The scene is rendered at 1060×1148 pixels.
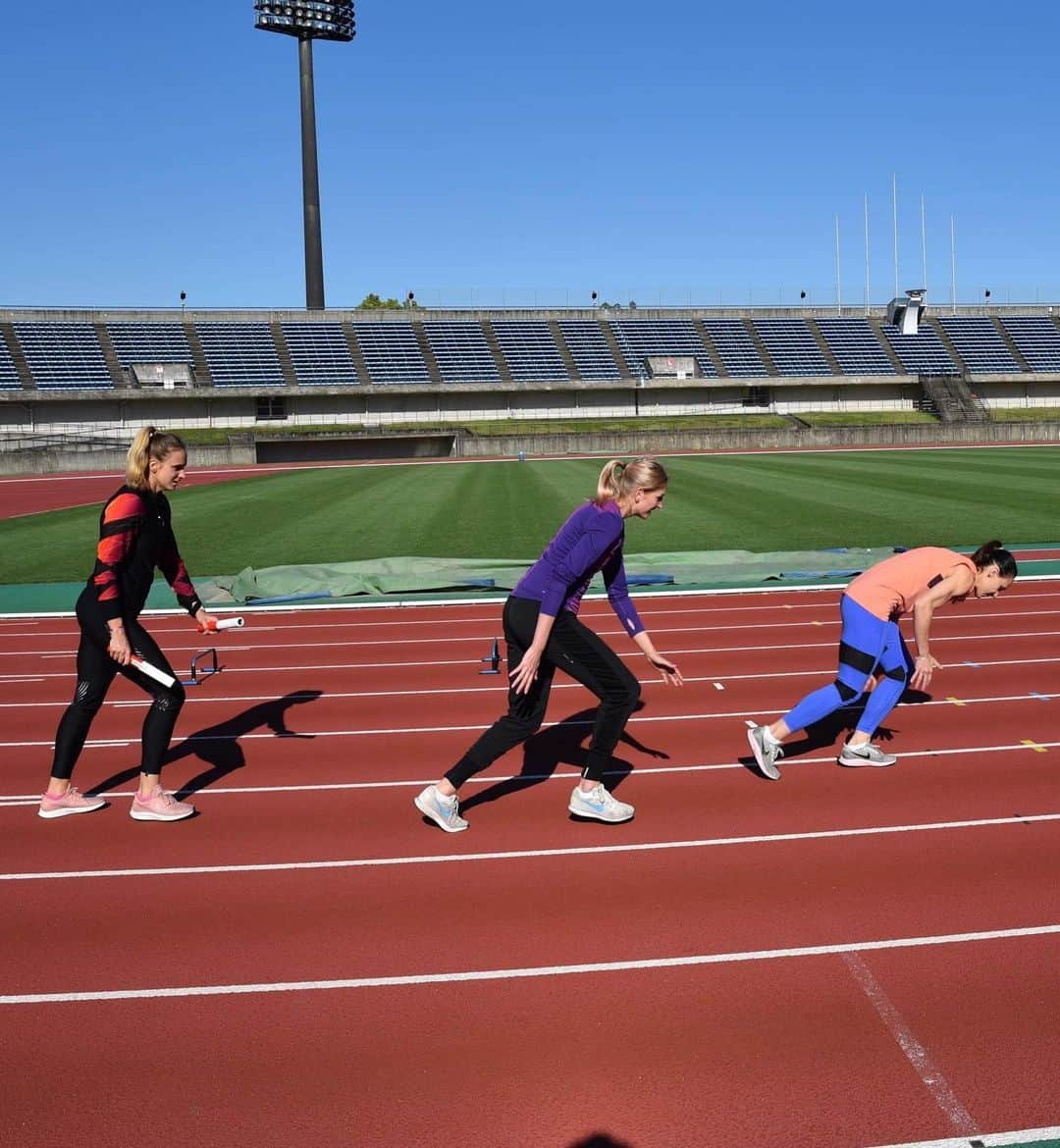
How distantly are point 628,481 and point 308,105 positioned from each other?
70092mm

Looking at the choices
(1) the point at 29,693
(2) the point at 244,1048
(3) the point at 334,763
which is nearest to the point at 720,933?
(2) the point at 244,1048

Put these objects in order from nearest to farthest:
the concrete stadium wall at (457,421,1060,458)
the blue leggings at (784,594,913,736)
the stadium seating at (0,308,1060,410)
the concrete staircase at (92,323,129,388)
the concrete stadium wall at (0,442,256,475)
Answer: the blue leggings at (784,594,913,736), the concrete stadium wall at (0,442,256,475), the concrete stadium wall at (457,421,1060,458), the concrete staircase at (92,323,129,388), the stadium seating at (0,308,1060,410)

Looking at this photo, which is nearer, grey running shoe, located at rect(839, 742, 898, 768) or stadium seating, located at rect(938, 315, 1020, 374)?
grey running shoe, located at rect(839, 742, 898, 768)

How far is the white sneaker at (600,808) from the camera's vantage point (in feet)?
19.2

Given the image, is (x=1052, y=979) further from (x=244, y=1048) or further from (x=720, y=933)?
(x=244, y=1048)

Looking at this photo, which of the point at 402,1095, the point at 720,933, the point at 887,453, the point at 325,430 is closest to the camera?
the point at 402,1095

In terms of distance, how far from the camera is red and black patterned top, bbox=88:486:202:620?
5.53 meters

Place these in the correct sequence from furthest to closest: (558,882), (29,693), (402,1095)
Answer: (29,693)
(558,882)
(402,1095)

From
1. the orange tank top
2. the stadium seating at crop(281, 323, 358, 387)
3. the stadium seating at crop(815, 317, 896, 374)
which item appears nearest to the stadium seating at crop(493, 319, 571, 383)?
the stadium seating at crop(281, 323, 358, 387)

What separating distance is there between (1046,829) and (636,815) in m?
2.26

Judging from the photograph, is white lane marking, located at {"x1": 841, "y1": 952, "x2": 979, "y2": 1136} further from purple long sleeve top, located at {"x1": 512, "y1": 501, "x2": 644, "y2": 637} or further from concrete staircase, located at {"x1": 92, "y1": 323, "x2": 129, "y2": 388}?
concrete staircase, located at {"x1": 92, "y1": 323, "x2": 129, "y2": 388}

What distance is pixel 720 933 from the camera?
461 cm

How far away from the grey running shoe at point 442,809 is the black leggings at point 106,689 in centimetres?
149

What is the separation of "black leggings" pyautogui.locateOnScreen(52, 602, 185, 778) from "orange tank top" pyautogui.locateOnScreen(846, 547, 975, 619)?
404cm
